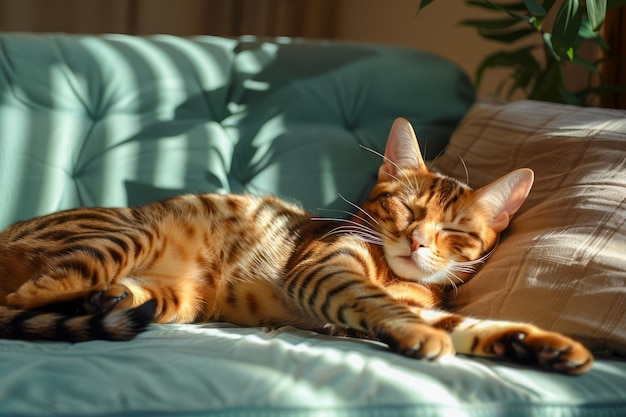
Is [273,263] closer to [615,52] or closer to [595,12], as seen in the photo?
[595,12]

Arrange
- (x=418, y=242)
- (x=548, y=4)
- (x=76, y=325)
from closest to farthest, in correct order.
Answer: (x=76, y=325) → (x=418, y=242) → (x=548, y=4)

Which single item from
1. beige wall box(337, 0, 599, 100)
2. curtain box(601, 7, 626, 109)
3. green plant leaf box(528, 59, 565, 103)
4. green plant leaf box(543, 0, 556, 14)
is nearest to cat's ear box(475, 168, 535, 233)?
green plant leaf box(543, 0, 556, 14)

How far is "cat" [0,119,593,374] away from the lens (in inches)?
51.3

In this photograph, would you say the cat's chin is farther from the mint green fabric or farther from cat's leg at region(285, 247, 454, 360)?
the mint green fabric

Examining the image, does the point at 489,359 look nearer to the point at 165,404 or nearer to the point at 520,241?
the point at 520,241

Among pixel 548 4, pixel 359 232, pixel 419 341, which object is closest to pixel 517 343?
pixel 419 341

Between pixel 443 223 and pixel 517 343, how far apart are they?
50cm

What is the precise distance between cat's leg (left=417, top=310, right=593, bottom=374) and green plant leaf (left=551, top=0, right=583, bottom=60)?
870 mm

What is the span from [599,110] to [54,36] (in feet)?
5.42

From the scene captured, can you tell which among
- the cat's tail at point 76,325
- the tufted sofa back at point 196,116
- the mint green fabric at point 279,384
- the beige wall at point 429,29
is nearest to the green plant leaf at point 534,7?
the tufted sofa back at point 196,116

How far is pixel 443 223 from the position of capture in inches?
65.5

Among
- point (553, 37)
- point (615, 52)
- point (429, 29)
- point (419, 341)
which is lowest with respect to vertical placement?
point (419, 341)

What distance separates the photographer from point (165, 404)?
96cm

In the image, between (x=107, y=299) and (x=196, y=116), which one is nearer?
(x=107, y=299)
